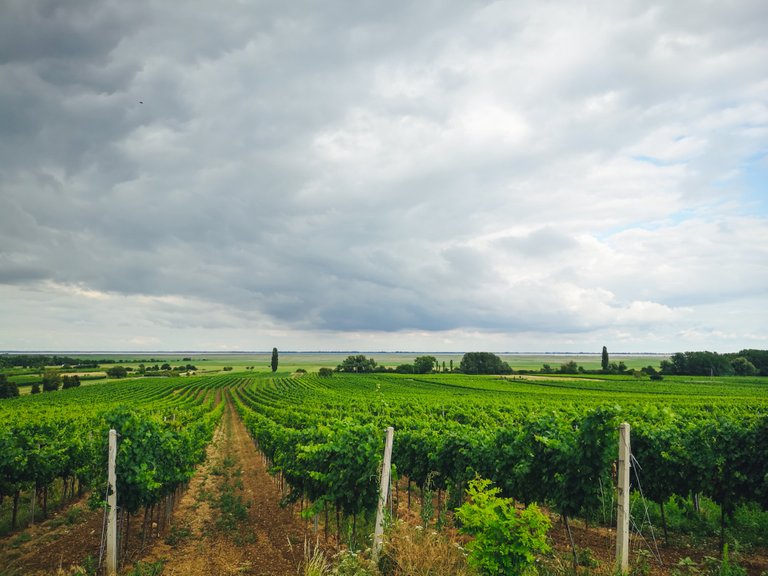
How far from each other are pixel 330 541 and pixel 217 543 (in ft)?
10.0

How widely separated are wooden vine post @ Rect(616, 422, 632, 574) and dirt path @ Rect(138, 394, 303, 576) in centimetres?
651

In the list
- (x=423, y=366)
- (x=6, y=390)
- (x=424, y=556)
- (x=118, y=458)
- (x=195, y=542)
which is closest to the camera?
(x=424, y=556)

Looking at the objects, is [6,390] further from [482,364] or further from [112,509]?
[482,364]

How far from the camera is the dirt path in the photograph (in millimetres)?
9273

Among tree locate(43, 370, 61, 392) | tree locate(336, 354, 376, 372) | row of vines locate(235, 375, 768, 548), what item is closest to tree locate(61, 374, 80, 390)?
tree locate(43, 370, 61, 392)

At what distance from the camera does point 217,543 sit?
1072 centimetres

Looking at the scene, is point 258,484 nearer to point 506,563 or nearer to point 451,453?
point 451,453

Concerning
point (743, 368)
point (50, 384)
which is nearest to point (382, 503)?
point (50, 384)

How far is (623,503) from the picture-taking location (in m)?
6.98

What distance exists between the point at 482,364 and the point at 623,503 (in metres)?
131

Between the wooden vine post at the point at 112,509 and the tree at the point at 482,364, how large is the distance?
12731 cm

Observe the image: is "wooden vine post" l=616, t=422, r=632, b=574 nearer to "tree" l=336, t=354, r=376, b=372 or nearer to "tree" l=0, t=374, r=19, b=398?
"tree" l=0, t=374, r=19, b=398

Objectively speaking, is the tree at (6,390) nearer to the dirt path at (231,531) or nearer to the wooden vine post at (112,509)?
the dirt path at (231,531)

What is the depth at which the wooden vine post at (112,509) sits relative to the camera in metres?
8.48
